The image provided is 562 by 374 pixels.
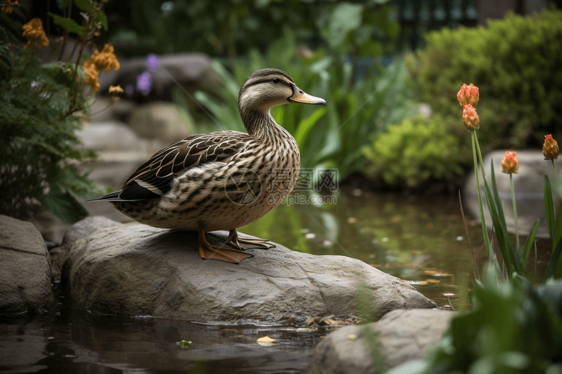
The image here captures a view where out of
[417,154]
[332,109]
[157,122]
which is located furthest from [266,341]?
[157,122]

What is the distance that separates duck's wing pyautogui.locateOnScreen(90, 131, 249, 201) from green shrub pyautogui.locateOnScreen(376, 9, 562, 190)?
17.0 ft

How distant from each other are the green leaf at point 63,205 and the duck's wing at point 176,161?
1.45 meters

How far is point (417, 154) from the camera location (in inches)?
320

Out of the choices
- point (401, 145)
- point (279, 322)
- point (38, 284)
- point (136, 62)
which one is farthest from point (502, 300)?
point (136, 62)

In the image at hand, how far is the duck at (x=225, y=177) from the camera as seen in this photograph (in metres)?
3.32

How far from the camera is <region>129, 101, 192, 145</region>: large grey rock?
1214cm

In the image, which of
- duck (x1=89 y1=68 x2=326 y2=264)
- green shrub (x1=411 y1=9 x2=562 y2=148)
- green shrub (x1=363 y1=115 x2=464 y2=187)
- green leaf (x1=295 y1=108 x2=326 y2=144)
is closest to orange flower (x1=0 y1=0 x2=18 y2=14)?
duck (x1=89 y1=68 x2=326 y2=264)

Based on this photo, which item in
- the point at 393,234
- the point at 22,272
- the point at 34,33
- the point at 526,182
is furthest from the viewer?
the point at 526,182

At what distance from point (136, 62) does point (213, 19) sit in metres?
2.16

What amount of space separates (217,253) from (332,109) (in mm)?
5715

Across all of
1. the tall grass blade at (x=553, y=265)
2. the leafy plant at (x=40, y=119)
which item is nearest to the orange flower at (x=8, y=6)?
the leafy plant at (x=40, y=119)

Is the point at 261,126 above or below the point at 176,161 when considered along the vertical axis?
above

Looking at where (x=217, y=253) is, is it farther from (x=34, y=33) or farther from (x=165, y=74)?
(x=165, y=74)

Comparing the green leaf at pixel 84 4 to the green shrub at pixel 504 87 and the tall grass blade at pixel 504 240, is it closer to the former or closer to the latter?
the tall grass blade at pixel 504 240
